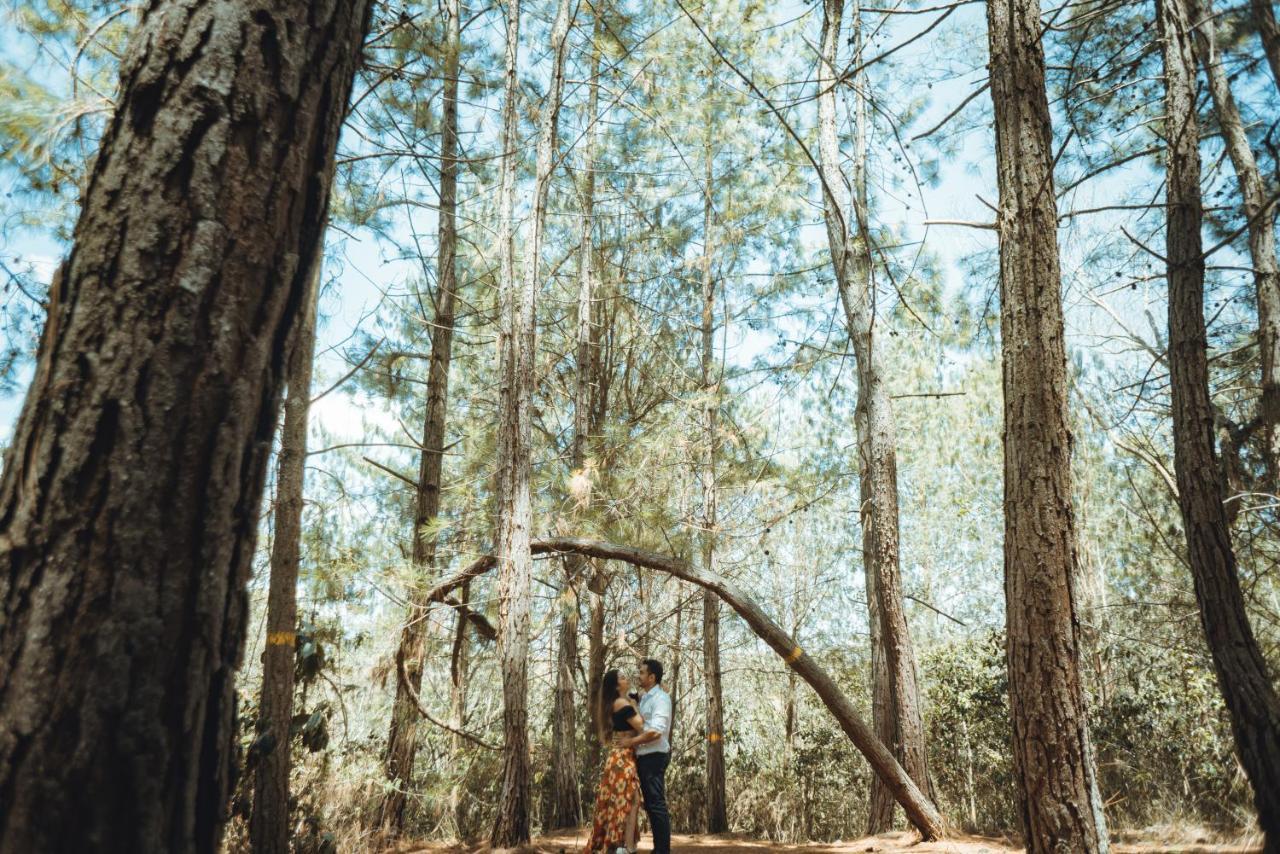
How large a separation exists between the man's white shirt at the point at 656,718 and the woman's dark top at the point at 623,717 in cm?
8

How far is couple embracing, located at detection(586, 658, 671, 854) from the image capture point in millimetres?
5453

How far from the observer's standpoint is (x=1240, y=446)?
7922mm

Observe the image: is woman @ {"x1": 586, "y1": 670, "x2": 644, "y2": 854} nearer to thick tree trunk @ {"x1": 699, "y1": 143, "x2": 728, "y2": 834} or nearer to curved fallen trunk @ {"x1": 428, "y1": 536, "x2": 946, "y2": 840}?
curved fallen trunk @ {"x1": 428, "y1": 536, "x2": 946, "y2": 840}

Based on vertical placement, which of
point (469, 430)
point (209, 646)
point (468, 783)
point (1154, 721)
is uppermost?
point (469, 430)

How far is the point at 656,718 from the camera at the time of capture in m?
5.49

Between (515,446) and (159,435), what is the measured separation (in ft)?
17.9

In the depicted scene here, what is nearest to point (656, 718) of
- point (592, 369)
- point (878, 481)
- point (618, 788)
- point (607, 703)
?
point (607, 703)

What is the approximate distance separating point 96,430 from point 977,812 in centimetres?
1378

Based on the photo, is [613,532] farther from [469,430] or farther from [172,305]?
[172,305]

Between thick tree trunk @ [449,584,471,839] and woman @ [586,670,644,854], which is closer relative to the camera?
woman @ [586,670,644,854]

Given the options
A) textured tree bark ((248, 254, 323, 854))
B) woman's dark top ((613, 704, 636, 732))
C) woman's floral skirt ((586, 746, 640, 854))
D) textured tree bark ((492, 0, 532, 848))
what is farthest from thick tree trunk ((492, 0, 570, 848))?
textured tree bark ((248, 254, 323, 854))

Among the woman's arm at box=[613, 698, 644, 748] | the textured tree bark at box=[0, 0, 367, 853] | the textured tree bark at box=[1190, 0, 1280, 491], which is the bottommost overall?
the woman's arm at box=[613, 698, 644, 748]

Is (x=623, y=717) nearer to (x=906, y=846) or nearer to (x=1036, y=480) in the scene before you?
(x=906, y=846)

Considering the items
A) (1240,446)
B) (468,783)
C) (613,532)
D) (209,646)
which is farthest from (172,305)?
(468,783)
